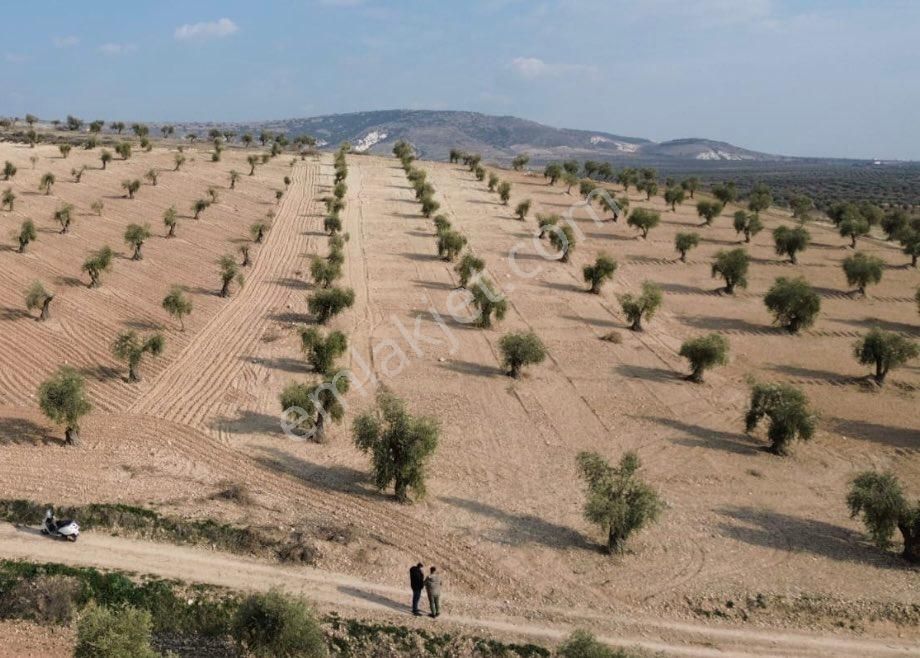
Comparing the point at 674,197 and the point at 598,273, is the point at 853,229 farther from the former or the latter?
the point at 598,273

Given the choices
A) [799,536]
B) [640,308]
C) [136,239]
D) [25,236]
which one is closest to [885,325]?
[640,308]

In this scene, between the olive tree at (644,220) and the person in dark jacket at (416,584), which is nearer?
the person in dark jacket at (416,584)

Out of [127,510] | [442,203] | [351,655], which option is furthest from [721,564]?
[442,203]

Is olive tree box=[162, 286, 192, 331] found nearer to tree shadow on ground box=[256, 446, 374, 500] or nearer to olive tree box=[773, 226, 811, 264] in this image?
tree shadow on ground box=[256, 446, 374, 500]

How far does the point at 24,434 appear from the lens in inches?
651

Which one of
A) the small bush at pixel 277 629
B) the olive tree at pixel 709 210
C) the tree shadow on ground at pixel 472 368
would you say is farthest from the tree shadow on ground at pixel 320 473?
the olive tree at pixel 709 210

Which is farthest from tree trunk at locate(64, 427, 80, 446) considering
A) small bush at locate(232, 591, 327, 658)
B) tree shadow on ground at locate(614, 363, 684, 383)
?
tree shadow on ground at locate(614, 363, 684, 383)

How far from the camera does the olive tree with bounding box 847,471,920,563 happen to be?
14945 millimetres

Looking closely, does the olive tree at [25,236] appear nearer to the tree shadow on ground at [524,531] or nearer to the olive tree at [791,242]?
the tree shadow on ground at [524,531]

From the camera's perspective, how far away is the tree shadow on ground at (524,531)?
1475 cm

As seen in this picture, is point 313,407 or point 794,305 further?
point 794,305

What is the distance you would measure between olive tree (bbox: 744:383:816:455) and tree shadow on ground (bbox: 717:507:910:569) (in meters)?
4.12

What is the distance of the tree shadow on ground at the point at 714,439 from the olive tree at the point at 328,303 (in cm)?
1430

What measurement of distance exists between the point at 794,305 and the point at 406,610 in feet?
95.4
